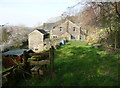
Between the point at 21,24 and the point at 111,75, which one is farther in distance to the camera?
the point at 21,24

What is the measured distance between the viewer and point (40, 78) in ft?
16.1

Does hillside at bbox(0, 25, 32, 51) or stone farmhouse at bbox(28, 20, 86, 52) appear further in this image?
stone farmhouse at bbox(28, 20, 86, 52)

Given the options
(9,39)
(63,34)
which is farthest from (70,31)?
(9,39)

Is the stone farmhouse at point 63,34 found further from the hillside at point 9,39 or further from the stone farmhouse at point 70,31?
the hillside at point 9,39

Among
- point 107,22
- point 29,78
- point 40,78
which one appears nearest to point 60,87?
point 40,78

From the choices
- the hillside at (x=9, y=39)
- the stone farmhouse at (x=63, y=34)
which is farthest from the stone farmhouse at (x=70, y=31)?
the hillside at (x=9, y=39)

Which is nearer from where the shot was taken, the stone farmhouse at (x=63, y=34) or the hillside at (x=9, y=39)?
the hillside at (x=9, y=39)

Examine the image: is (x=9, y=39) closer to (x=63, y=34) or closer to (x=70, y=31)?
(x=63, y=34)

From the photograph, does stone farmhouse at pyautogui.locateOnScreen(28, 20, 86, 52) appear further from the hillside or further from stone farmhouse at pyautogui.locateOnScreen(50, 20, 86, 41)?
the hillside

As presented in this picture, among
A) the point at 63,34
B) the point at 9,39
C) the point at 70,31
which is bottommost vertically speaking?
the point at 9,39

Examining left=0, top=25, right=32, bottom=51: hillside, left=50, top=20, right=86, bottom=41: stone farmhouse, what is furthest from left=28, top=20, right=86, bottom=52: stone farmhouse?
left=0, top=25, right=32, bottom=51: hillside

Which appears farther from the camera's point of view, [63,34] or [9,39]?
[63,34]

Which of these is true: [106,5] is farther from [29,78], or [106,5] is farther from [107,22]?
[29,78]

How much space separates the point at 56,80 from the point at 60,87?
1.67 ft
